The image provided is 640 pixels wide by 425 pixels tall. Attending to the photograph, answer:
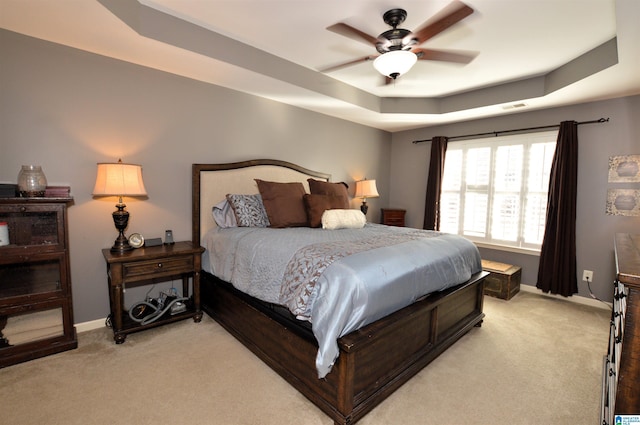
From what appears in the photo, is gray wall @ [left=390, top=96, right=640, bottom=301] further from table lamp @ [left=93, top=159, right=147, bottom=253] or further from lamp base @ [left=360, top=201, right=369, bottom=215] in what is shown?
table lamp @ [left=93, top=159, right=147, bottom=253]

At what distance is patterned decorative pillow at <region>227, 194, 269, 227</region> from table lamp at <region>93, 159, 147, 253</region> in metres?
0.83

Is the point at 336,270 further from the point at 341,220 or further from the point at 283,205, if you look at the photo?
the point at 283,205

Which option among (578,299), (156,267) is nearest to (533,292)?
(578,299)

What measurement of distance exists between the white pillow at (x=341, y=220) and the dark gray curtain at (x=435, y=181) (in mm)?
2111

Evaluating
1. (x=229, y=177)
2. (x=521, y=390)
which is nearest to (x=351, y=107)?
(x=229, y=177)

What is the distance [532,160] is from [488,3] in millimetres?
2571

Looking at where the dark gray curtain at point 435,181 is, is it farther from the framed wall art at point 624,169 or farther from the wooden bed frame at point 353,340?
the wooden bed frame at point 353,340

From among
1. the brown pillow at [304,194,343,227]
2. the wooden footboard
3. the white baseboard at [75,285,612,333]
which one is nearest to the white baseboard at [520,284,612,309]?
the white baseboard at [75,285,612,333]

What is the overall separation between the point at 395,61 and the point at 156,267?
8.16ft

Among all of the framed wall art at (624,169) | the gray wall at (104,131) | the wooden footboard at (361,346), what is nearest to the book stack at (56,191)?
the gray wall at (104,131)

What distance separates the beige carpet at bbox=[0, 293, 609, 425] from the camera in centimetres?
165

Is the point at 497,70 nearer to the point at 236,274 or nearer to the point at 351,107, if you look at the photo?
the point at 351,107

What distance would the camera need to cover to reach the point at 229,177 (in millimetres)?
3244

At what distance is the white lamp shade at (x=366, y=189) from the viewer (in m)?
4.58
